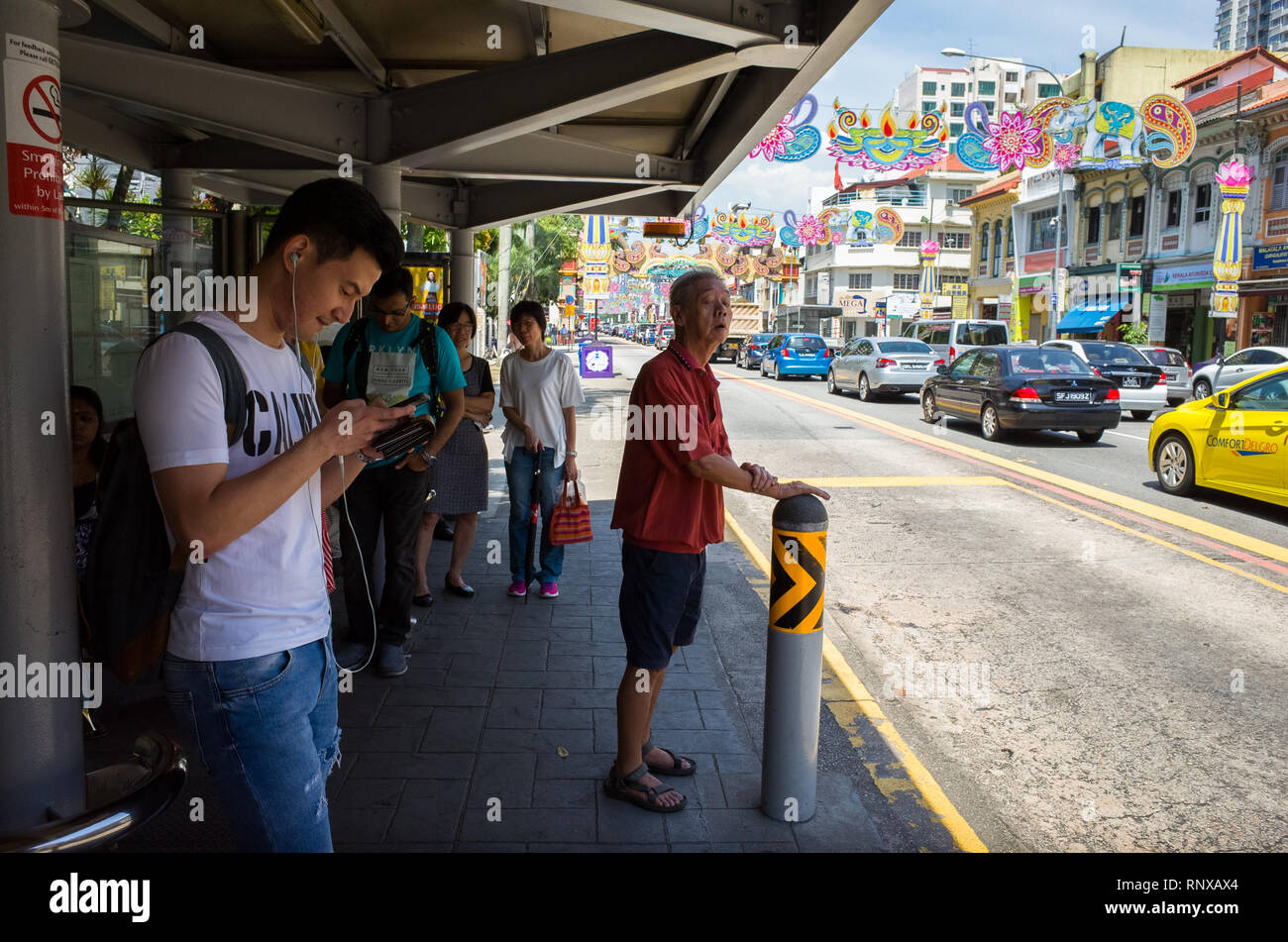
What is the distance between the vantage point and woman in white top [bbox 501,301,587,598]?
6.59 m

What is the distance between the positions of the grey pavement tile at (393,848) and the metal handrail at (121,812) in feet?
3.41

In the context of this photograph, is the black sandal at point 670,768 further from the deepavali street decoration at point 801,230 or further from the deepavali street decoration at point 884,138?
the deepavali street decoration at point 801,230

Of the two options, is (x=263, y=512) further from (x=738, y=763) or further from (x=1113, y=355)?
(x=1113, y=355)

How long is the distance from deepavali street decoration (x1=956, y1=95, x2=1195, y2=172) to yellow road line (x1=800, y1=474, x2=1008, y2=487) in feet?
35.5

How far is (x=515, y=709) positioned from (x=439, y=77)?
5681 mm

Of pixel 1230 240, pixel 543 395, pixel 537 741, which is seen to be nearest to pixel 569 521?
pixel 543 395

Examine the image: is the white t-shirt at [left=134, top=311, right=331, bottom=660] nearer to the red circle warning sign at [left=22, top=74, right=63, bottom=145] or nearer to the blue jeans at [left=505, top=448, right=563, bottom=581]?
the red circle warning sign at [left=22, top=74, right=63, bottom=145]

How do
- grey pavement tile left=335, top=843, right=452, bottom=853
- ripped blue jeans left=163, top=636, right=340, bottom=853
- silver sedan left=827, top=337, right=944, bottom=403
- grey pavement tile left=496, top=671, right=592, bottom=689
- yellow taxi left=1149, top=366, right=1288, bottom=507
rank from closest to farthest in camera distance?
ripped blue jeans left=163, top=636, right=340, bottom=853
grey pavement tile left=335, top=843, right=452, bottom=853
grey pavement tile left=496, top=671, right=592, bottom=689
yellow taxi left=1149, top=366, right=1288, bottom=507
silver sedan left=827, top=337, right=944, bottom=403

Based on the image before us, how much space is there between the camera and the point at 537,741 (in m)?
4.48

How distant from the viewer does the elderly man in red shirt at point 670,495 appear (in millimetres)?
3617

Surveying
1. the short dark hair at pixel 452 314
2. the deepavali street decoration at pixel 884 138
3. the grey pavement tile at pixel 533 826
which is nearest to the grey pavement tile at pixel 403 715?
the grey pavement tile at pixel 533 826

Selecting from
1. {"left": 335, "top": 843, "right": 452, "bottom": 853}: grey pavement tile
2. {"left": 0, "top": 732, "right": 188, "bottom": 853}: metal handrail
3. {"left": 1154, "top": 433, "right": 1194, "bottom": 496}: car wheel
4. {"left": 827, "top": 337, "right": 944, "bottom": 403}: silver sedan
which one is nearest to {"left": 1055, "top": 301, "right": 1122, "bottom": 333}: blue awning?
{"left": 827, "top": 337, "right": 944, "bottom": 403}: silver sedan

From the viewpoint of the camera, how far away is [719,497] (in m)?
3.82
